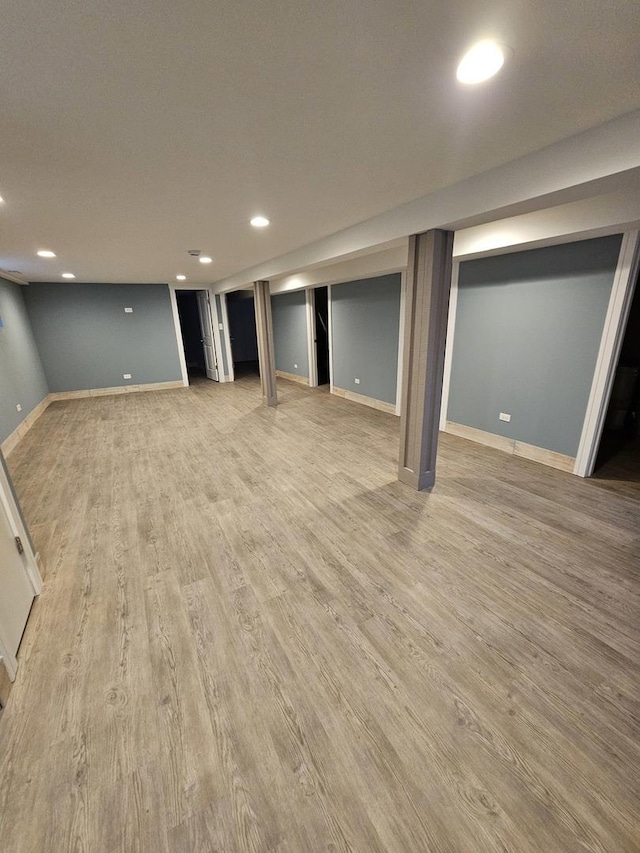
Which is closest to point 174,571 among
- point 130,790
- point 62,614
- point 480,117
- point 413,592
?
point 62,614

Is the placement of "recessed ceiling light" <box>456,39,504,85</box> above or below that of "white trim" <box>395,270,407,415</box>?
above

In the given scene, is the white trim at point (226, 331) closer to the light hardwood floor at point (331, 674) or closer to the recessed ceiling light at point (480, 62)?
the light hardwood floor at point (331, 674)

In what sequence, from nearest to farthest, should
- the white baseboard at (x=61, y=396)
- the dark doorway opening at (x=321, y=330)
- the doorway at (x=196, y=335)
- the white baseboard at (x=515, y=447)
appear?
the white baseboard at (x=515, y=447)
the white baseboard at (x=61, y=396)
the dark doorway opening at (x=321, y=330)
the doorway at (x=196, y=335)

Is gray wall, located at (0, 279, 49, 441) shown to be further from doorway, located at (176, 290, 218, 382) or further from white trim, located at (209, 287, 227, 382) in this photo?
white trim, located at (209, 287, 227, 382)

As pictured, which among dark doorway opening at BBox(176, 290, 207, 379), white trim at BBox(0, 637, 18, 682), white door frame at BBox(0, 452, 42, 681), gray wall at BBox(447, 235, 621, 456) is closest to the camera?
white trim at BBox(0, 637, 18, 682)

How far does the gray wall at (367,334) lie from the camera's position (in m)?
5.22

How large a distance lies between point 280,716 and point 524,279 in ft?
13.8

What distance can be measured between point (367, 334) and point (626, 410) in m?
3.78

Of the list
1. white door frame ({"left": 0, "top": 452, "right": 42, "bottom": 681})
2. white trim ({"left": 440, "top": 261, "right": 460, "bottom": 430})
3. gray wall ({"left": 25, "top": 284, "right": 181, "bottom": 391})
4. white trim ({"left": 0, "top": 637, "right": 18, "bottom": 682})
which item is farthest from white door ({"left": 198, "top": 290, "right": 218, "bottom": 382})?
white trim ({"left": 0, "top": 637, "right": 18, "bottom": 682})

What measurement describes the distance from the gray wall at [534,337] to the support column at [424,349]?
54.5 inches

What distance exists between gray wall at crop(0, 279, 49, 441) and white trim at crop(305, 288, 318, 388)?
5.16 m

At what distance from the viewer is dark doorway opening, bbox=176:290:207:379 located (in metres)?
11.0

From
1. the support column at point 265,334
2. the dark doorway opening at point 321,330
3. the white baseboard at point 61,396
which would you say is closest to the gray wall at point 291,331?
the dark doorway opening at point 321,330

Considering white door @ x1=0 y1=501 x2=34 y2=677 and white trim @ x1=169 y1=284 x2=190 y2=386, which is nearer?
white door @ x1=0 y1=501 x2=34 y2=677
